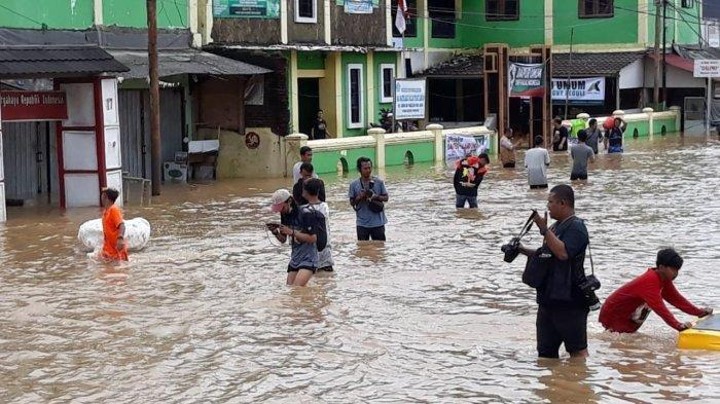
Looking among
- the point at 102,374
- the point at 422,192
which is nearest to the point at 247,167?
the point at 422,192

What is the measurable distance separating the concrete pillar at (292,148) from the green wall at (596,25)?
2098cm

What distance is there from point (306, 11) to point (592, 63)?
15858 millimetres

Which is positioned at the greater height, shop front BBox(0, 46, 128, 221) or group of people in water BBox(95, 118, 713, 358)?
shop front BBox(0, 46, 128, 221)

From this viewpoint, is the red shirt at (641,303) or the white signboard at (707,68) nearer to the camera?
the red shirt at (641,303)

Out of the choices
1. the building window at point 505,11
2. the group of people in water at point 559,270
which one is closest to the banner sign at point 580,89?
the building window at point 505,11

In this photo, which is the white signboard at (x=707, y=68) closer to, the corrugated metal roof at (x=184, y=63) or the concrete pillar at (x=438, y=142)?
the concrete pillar at (x=438, y=142)

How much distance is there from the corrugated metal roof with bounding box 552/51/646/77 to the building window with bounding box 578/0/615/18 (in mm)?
1520

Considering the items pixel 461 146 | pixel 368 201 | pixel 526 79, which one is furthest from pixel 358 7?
pixel 368 201

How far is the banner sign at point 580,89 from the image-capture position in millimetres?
46656

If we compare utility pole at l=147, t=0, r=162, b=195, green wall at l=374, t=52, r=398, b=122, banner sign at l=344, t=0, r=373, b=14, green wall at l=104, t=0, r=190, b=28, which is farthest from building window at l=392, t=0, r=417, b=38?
utility pole at l=147, t=0, r=162, b=195

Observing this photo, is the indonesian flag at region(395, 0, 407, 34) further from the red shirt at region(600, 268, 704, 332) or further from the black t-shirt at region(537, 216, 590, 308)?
the black t-shirt at region(537, 216, 590, 308)

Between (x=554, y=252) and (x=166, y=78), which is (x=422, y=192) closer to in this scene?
(x=166, y=78)

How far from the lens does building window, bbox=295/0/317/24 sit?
116ft

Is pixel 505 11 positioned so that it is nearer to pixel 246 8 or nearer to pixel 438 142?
pixel 438 142
